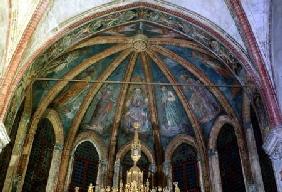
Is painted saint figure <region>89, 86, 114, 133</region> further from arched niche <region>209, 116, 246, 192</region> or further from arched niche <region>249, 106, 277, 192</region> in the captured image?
arched niche <region>249, 106, 277, 192</region>

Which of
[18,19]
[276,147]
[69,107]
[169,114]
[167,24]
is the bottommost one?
[276,147]

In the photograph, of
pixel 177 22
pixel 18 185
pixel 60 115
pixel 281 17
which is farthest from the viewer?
pixel 60 115

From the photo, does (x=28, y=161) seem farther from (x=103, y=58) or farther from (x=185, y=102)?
(x=185, y=102)

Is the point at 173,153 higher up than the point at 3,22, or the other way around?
the point at 3,22

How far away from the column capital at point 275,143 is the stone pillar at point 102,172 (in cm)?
611

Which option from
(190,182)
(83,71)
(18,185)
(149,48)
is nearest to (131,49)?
(149,48)

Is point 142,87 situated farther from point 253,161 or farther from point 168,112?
point 253,161

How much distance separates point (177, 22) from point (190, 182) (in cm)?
551

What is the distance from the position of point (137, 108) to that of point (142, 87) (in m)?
0.84

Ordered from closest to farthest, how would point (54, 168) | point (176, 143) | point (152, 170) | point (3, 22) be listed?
1. point (3, 22)
2. point (54, 168)
3. point (152, 170)
4. point (176, 143)

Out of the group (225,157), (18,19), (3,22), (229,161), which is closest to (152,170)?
(225,157)

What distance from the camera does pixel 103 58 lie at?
51.2 ft

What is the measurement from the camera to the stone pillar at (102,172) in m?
14.7

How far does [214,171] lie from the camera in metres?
14.3
